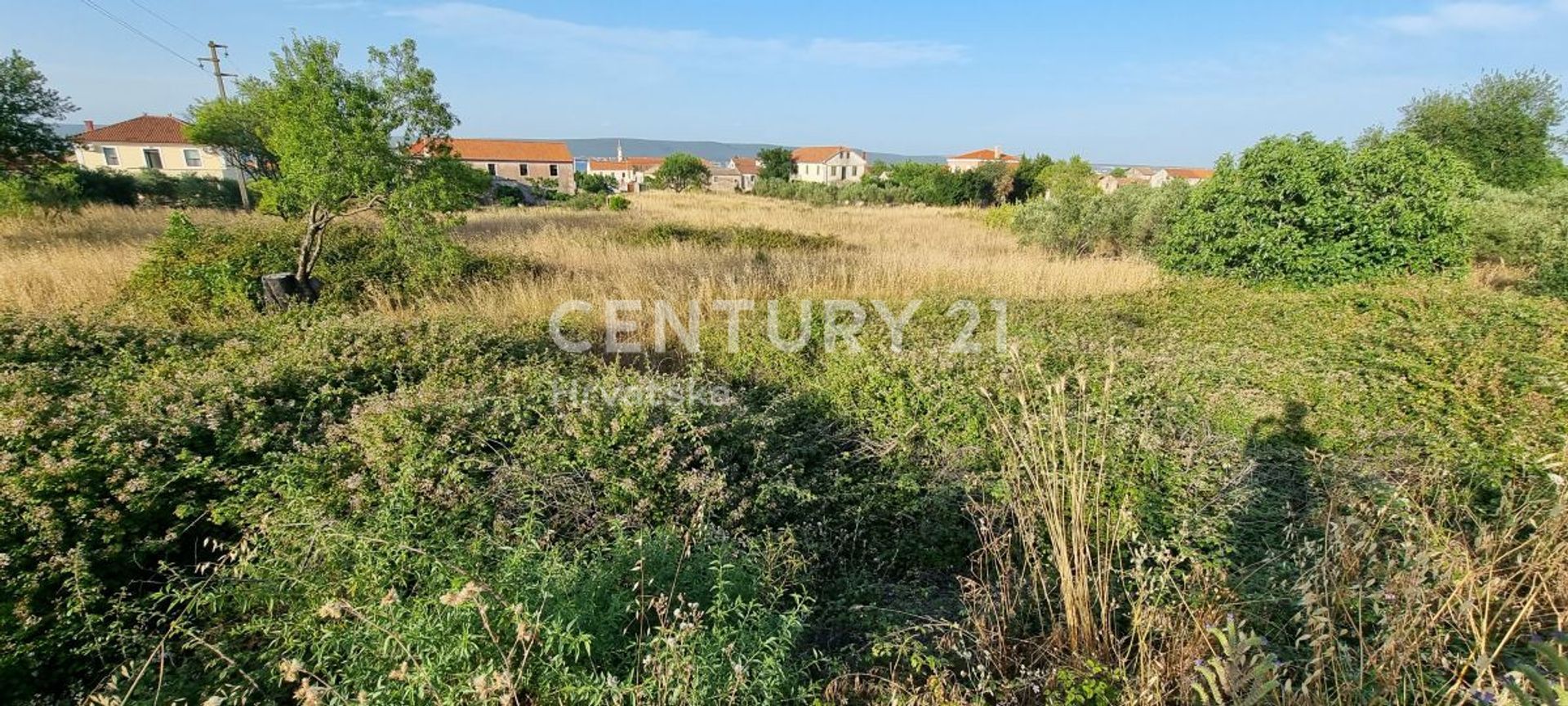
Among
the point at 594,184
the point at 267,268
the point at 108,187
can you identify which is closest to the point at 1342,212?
the point at 267,268

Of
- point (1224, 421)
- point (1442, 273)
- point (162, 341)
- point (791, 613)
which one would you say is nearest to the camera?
point (791, 613)

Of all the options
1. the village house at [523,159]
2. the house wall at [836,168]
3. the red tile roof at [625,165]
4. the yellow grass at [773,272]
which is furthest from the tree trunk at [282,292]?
the house wall at [836,168]

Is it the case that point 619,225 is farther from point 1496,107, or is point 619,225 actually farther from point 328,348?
point 1496,107

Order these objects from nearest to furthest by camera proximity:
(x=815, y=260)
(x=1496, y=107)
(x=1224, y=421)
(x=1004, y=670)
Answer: (x=1004, y=670) < (x=1224, y=421) < (x=815, y=260) < (x=1496, y=107)

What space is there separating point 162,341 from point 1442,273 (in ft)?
45.0

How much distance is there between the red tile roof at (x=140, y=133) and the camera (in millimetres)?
38250

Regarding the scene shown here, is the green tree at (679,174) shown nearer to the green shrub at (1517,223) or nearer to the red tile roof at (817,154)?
the red tile roof at (817,154)

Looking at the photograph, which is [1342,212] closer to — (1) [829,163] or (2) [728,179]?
(2) [728,179]

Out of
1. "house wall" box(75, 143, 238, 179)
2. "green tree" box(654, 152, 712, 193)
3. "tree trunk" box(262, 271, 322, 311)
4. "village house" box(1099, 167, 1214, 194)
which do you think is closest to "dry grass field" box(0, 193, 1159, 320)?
"tree trunk" box(262, 271, 322, 311)

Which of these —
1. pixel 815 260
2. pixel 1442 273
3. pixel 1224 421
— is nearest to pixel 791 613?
pixel 1224 421

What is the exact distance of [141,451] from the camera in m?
2.95

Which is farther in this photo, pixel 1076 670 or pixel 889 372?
pixel 889 372

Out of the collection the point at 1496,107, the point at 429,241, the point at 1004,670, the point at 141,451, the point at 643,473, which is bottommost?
the point at 1004,670

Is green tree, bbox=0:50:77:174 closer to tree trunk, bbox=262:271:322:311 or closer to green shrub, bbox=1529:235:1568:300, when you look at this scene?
tree trunk, bbox=262:271:322:311
